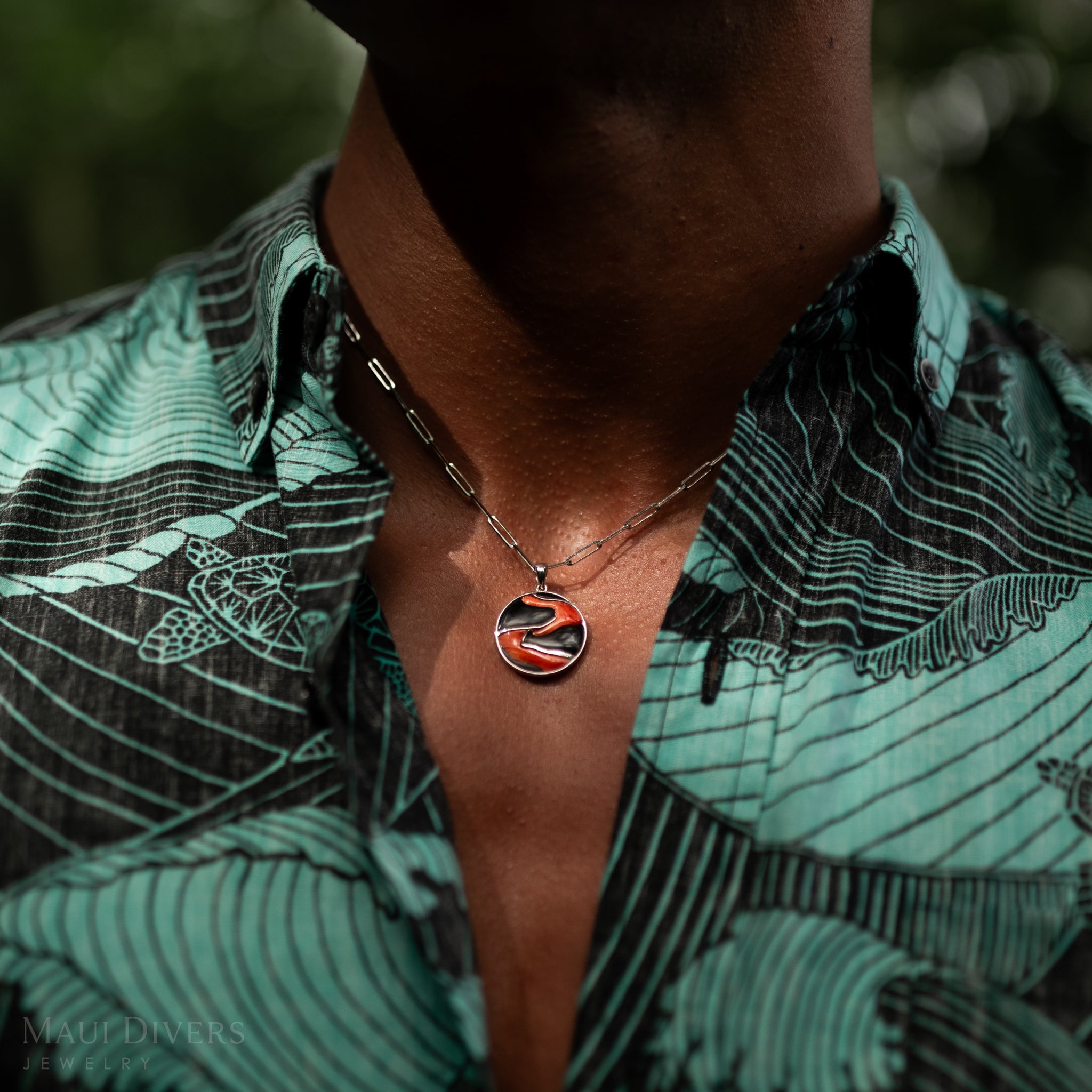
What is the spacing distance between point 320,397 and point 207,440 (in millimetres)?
150

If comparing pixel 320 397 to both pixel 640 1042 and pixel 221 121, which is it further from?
pixel 221 121

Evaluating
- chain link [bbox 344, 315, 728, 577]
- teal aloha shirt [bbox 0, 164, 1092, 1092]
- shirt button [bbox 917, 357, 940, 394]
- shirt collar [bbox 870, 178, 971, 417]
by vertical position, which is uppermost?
shirt collar [bbox 870, 178, 971, 417]

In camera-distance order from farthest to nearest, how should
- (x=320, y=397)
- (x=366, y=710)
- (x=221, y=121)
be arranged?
(x=221, y=121)
(x=320, y=397)
(x=366, y=710)

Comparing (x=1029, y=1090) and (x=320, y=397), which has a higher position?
(x=320, y=397)

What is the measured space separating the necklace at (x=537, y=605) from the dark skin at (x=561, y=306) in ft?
0.04

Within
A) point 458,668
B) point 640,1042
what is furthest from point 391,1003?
point 458,668

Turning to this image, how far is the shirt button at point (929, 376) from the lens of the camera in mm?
1003

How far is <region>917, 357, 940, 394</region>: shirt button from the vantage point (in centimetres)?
100

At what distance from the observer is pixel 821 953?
746 mm

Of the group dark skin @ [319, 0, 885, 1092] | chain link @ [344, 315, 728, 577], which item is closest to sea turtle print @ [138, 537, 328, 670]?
dark skin @ [319, 0, 885, 1092]

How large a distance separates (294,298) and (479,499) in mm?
277

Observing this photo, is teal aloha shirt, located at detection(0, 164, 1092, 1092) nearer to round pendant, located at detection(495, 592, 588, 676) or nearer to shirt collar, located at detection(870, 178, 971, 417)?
shirt collar, located at detection(870, 178, 971, 417)

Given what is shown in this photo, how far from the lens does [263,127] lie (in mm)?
6129

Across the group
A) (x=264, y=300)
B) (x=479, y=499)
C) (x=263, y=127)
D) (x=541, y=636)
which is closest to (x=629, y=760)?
(x=541, y=636)
